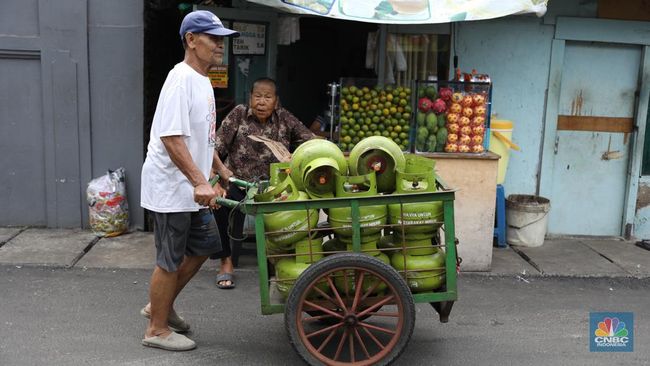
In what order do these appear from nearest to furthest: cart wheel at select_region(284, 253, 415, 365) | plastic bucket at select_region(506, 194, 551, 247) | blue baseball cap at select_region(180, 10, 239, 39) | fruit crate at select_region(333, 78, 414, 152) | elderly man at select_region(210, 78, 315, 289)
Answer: cart wheel at select_region(284, 253, 415, 365) → blue baseball cap at select_region(180, 10, 239, 39) → elderly man at select_region(210, 78, 315, 289) → fruit crate at select_region(333, 78, 414, 152) → plastic bucket at select_region(506, 194, 551, 247)

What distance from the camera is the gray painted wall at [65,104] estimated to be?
248 inches

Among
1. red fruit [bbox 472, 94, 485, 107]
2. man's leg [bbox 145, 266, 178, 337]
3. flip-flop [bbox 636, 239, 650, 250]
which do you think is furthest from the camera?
flip-flop [bbox 636, 239, 650, 250]

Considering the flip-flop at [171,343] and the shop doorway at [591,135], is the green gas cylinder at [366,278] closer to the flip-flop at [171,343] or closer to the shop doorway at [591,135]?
the flip-flop at [171,343]

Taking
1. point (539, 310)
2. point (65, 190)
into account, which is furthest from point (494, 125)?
point (65, 190)

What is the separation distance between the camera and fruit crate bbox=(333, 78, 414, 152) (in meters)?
5.58

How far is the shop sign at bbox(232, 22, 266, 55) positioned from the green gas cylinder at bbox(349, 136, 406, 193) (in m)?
2.78

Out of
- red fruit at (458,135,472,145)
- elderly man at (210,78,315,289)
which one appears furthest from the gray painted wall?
red fruit at (458,135,472,145)

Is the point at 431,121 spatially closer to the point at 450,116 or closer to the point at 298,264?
the point at 450,116

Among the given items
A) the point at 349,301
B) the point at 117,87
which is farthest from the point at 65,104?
the point at 349,301

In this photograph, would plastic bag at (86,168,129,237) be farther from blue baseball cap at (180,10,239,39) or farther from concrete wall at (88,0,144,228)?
blue baseball cap at (180,10,239,39)

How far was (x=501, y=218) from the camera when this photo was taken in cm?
649

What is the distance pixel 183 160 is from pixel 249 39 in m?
2.96

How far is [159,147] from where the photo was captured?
3859mm

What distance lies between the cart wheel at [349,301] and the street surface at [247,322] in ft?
1.31
